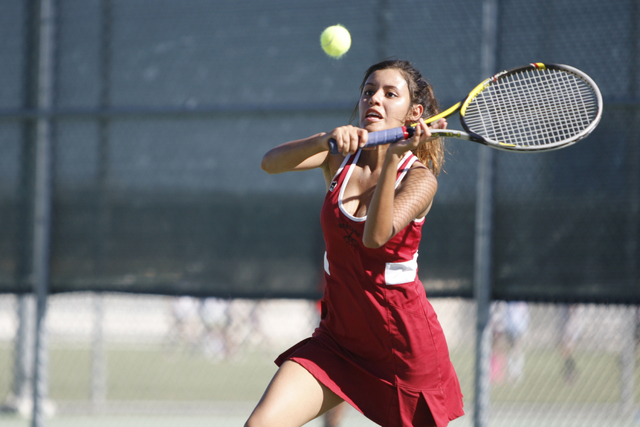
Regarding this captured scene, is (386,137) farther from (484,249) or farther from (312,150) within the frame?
(484,249)

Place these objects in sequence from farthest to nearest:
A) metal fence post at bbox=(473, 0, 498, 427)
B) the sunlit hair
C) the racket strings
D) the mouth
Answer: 1. metal fence post at bbox=(473, 0, 498, 427)
2. the racket strings
3. the sunlit hair
4. the mouth

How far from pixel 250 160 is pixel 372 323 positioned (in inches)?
67.6

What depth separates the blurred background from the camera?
3154 mm

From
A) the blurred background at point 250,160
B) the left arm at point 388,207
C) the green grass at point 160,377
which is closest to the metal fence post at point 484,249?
the blurred background at point 250,160

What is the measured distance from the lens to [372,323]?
6.70 feet

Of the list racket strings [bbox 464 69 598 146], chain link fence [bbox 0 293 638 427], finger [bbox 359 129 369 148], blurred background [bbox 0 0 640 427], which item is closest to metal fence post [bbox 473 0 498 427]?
blurred background [bbox 0 0 640 427]

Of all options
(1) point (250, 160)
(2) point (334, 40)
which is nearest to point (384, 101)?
(2) point (334, 40)

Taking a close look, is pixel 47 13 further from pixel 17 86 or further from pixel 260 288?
pixel 260 288

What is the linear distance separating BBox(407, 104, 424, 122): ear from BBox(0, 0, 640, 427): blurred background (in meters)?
0.89

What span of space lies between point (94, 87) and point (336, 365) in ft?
8.14

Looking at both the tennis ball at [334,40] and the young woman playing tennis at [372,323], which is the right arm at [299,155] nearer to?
the young woman playing tennis at [372,323]

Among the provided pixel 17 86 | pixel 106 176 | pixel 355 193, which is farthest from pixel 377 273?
pixel 17 86

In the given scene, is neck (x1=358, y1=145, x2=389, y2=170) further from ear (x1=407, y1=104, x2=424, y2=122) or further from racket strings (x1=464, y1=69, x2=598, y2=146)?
racket strings (x1=464, y1=69, x2=598, y2=146)

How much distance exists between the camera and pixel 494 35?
3.25m
